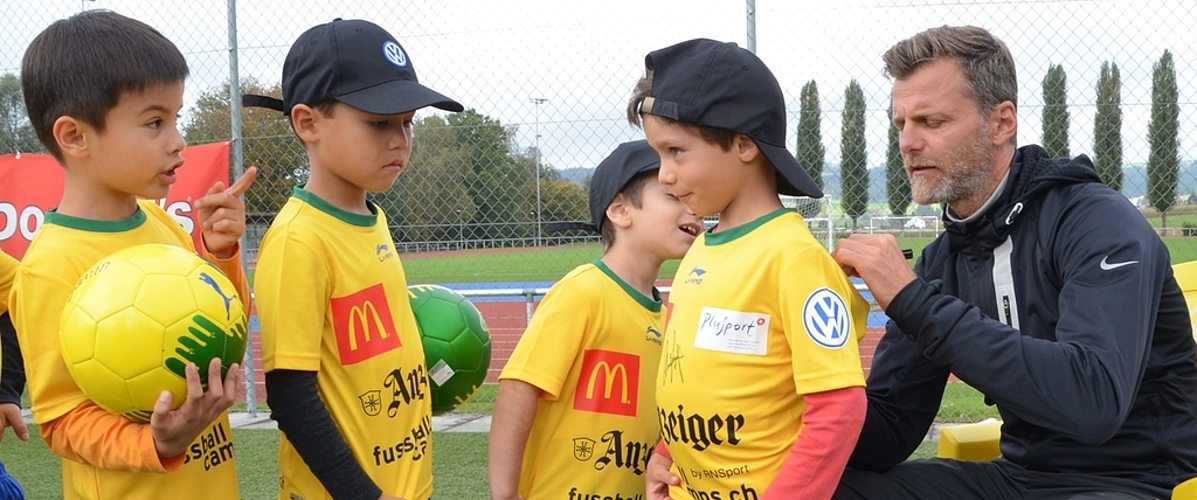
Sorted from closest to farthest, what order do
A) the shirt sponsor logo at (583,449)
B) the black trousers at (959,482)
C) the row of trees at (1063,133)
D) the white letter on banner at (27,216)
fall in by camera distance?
the black trousers at (959,482), the shirt sponsor logo at (583,449), the row of trees at (1063,133), the white letter on banner at (27,216)

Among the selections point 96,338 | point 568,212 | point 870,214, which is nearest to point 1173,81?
point 870,214

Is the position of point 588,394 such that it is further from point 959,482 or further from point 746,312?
point 959,482

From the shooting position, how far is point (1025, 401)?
1.84 meters

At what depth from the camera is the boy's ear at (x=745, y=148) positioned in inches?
73.3

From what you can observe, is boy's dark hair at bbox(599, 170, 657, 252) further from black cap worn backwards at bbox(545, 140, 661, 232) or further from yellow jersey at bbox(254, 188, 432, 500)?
yellow jersey at bbox(254, 188, 432, 500)

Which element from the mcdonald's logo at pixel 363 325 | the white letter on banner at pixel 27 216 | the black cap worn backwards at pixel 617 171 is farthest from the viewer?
the white letter on banner at pixel 27 216

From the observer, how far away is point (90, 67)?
1930 mm

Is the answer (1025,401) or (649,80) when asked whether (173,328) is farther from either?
(1025,401)

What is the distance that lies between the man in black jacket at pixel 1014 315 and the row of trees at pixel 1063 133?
282cm

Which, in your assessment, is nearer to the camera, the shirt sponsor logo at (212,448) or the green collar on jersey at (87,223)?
the green collar on jersey at (87,223)

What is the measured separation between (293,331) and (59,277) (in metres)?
0.47

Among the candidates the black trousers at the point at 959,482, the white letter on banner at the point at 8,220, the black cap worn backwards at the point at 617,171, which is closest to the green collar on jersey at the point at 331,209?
the black cap worn backwards at the point at 617,171

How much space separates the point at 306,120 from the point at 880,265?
1275 mm

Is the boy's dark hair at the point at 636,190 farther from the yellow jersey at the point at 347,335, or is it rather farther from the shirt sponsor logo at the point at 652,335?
the yellow jersey at the point at 347,335
